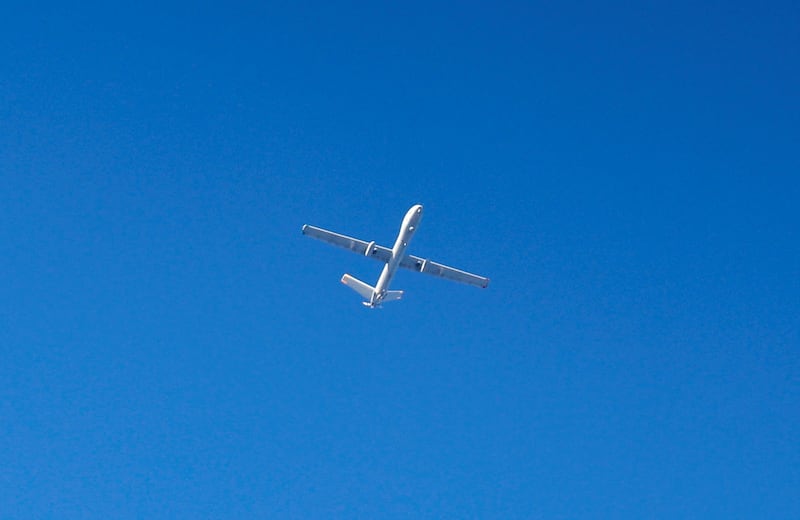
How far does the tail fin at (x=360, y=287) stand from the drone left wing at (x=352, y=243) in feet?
31.7

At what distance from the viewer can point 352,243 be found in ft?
618

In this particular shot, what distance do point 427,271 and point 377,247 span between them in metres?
13.3

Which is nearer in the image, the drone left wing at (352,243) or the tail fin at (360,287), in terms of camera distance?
the drone left wing at (352,243)

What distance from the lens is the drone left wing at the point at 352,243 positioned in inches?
7387

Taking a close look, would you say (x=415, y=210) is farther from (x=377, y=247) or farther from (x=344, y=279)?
(x=344, y=279)

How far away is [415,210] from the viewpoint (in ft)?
581

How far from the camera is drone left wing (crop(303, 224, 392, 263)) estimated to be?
187625mm

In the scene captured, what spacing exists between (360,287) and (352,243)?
12.4 metres

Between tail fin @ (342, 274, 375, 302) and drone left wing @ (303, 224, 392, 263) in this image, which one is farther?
tail fin @ (342, 274, 375, 302)

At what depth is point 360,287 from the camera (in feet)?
650

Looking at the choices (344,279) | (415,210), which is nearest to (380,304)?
(344,279)

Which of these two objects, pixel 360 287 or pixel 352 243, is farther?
pixel 360 287

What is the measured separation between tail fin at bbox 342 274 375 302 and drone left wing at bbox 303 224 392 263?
31.7ft

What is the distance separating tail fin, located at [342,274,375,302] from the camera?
196 m
